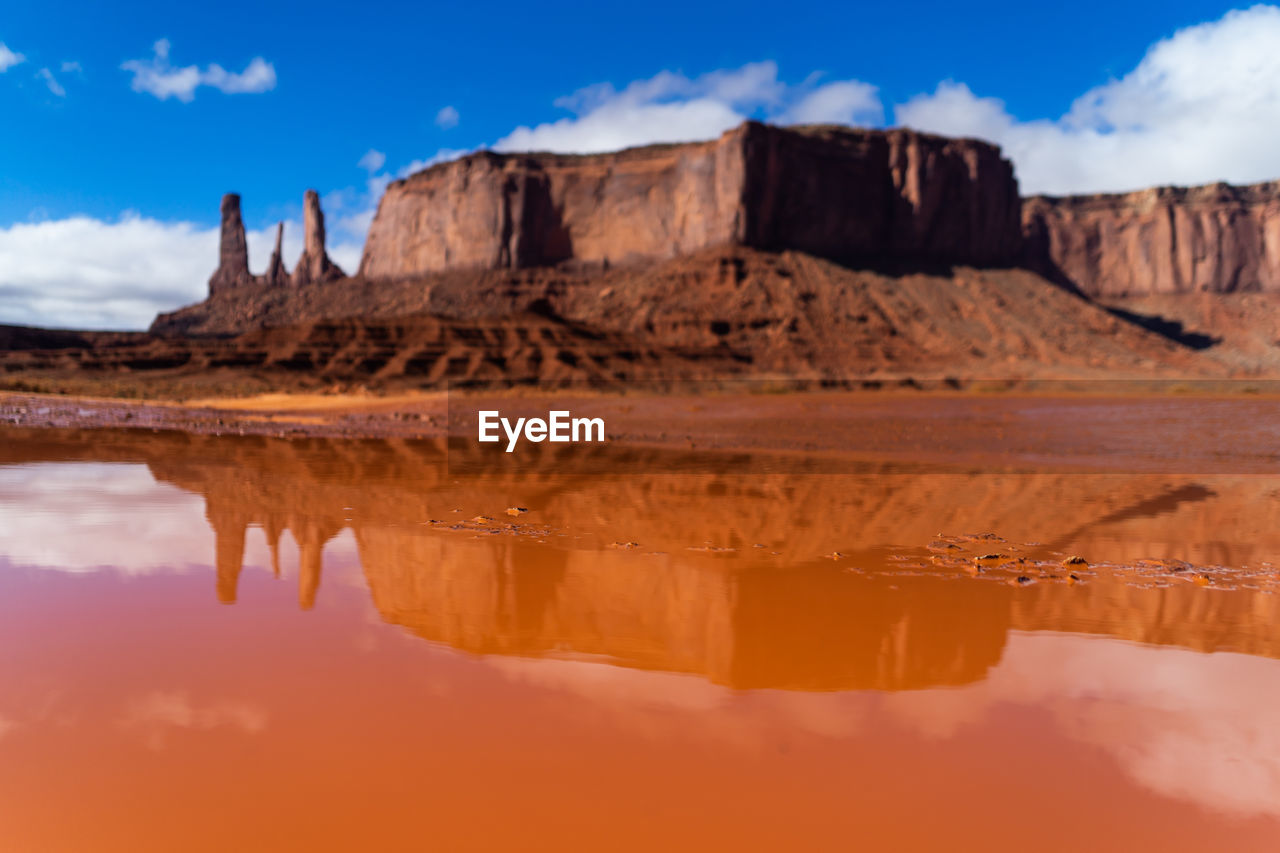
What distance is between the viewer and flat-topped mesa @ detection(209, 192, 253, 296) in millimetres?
134375

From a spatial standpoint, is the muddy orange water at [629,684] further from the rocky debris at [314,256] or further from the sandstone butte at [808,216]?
the rocky debris at [314,256]

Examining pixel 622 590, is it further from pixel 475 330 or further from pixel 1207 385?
pixel 1207 385

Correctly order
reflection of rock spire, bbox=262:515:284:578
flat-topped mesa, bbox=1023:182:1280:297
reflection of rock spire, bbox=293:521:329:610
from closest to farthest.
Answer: reflection of rock spire, bbox=293:521:329:610
reflection of rock spire, bbox=262:515:284:578
flat-topped mesa, bbox=1023:182:1280:297

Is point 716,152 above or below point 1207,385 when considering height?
above

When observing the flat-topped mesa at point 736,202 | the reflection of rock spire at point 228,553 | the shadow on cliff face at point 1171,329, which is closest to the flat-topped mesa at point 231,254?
the flat-topped mesa at point 736,202

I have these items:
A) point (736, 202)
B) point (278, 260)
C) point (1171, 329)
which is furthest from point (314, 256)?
point (1171, 329)

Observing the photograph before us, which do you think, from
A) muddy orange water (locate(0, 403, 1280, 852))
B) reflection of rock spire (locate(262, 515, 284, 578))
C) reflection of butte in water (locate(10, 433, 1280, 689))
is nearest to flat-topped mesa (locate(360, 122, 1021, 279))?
reflection of butte in water (locate(10, 433, 1280, 689))

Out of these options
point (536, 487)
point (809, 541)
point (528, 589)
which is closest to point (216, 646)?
point (528, 589)

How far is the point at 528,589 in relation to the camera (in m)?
6.59

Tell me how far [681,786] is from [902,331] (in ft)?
253

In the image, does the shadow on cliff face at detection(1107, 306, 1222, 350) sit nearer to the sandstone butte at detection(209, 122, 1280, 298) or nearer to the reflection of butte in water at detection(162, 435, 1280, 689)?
the sandstone butte at detection(209, 122, 1280, 298)

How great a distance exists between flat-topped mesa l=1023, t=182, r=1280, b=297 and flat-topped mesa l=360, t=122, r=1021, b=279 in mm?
18287

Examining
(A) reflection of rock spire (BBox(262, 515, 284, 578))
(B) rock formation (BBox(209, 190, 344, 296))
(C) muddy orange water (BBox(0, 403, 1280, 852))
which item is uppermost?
(B) rock formation (BBox(209, 190, 344, 296))

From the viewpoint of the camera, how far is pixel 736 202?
85562mm
